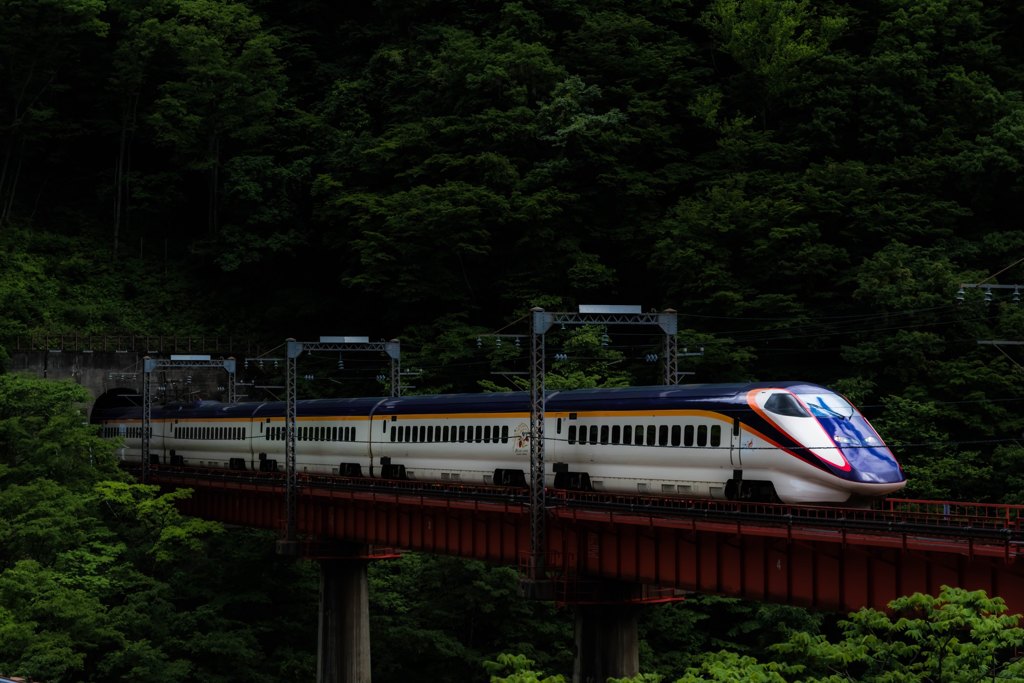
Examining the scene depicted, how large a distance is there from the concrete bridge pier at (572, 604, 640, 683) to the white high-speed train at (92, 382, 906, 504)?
382 centimetres

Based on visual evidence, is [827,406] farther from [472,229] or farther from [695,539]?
[472,229]

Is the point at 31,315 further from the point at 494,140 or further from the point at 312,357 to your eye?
the point at 494,140

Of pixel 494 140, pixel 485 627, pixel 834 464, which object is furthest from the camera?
pixel 494 140

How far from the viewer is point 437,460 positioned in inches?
2002

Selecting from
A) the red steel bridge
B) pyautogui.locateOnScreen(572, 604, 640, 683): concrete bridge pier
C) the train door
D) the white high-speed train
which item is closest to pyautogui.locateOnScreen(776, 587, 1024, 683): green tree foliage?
the red steel bridge

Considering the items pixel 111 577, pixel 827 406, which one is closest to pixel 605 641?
pixel 827 406

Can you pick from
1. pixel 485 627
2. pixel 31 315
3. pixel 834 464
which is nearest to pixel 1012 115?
pixel 485 627

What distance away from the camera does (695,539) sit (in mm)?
34469

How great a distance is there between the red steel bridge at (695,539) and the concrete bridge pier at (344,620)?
210 centimetres

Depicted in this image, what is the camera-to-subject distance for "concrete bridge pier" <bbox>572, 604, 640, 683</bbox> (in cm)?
4188

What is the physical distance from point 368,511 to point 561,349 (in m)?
22.7

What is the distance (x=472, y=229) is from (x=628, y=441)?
135 feet

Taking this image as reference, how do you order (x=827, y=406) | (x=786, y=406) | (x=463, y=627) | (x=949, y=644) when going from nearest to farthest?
(x=949, y=644) < (x=786, y=406) < (x=827, y=406) < (x=463, y=627)

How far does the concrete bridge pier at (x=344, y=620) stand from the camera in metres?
57.1
